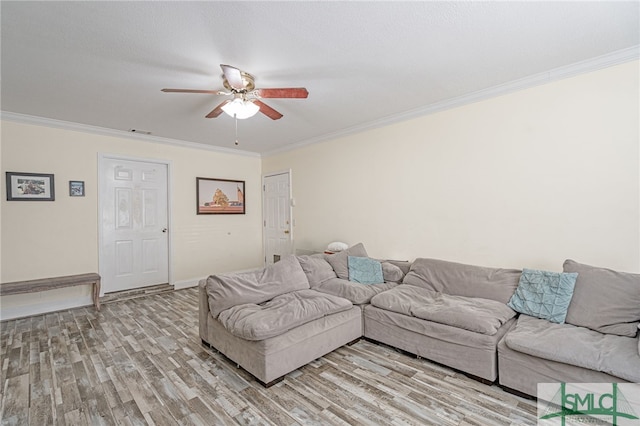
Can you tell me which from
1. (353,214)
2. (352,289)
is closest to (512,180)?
(352,289)

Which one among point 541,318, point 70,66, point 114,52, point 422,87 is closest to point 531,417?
point 541,318

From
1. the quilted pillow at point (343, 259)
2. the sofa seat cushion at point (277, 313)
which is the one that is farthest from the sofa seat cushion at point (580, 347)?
the quilted pillow at point (343, 259)

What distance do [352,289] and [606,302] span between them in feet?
6.51

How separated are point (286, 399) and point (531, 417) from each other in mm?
1543

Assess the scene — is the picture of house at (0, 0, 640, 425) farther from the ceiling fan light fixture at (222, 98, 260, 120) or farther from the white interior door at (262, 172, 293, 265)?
the white interior door at (262, 172, 293, 265)

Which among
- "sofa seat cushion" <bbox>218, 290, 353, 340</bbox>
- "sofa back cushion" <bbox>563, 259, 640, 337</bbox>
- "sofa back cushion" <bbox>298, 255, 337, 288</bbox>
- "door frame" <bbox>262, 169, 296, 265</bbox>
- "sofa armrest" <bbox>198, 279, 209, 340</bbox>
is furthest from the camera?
"door frame" <bbox>262, 169, 296, 265</bbox>

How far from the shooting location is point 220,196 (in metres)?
5.55

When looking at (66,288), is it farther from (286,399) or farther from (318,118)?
(318,118)

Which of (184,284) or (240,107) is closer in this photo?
(240,107)

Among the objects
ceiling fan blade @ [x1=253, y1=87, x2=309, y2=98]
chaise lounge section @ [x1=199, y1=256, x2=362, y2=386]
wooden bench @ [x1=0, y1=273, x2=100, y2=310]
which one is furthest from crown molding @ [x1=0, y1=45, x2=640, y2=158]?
chaise lounge section @ [x1=199, y1=256, x2=362, y2=386]

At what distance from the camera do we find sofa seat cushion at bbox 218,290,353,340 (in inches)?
87.4

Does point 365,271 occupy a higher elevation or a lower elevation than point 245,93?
lower

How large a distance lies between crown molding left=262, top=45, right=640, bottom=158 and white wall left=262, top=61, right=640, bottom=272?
6cm

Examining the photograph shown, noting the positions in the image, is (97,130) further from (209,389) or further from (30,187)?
(209,389)
